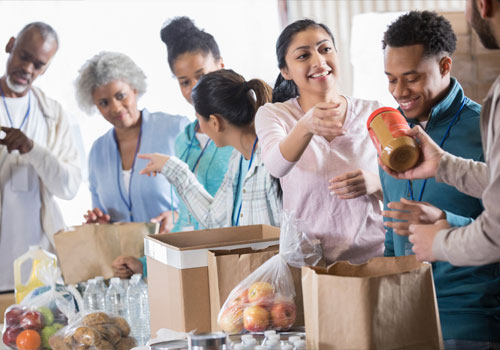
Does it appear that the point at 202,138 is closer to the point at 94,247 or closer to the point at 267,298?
the point at 94,247

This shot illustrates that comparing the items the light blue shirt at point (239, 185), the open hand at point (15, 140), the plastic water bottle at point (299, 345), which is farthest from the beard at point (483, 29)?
the open hand at point (15, 140)

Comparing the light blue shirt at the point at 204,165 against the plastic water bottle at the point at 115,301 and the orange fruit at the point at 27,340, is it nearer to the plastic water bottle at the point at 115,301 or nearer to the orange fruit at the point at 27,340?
the plastic water bottle at the point at 115,301

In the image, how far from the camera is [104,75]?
3164 millimetres

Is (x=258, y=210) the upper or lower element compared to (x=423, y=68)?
lower

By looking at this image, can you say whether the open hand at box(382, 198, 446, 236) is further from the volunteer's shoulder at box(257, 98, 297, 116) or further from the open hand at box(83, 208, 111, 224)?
the open hand at box(83, 208, 111, 224)

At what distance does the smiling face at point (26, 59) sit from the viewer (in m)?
3.18

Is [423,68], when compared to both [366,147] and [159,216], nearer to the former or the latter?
[366,147]

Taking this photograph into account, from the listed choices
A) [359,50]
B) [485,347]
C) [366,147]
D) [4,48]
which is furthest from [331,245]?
[4,48]

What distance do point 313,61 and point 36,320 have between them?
103 cm

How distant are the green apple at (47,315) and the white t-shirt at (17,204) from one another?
1453mm

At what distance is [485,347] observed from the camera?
1258mm

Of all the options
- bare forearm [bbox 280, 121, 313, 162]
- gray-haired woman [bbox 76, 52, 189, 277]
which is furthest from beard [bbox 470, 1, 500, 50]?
gray-haired woman [bbox 76, 52, 189, 277]

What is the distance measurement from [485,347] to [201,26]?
2437 mm

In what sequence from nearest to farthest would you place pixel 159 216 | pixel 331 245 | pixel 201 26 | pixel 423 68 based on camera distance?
pixel 423 68 → pixel 331 245 → pixel 159 216 → pixel 201 26
